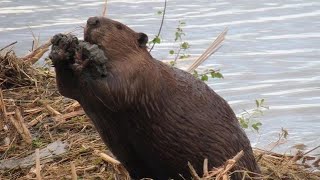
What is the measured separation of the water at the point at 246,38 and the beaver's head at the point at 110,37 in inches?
109

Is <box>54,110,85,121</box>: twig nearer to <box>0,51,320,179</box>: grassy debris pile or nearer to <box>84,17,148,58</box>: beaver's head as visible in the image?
<box>0,51,320,179</box>: grassy debris pile

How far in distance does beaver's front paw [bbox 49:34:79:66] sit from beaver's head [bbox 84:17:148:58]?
9 cm

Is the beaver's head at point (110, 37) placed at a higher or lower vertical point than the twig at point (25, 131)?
higher

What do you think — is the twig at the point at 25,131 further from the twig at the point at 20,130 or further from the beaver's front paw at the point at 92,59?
the beaver's front paw at the point at 92,59

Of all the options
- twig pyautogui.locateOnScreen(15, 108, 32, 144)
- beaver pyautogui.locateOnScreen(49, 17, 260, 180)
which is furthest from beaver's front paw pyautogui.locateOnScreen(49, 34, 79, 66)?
twig pyautogui.locateOnScreen(15, 108, 32, 144)

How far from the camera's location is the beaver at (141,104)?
455 cm

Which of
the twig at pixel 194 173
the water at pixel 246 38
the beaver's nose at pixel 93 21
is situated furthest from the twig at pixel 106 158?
the water at pixel 246 38

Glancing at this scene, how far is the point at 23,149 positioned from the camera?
616cm

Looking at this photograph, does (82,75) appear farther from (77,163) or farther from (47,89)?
(47,89)

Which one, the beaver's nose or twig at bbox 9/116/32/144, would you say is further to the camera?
twig at bbox 9/116/32/144

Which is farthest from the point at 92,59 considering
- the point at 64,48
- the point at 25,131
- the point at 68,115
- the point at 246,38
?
the point at 246,38

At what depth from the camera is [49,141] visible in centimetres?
623

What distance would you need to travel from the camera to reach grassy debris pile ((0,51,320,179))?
225 inches

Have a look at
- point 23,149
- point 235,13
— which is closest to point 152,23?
point 235,13
